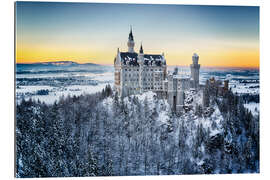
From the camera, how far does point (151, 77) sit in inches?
293

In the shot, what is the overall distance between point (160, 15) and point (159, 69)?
49.3 inches

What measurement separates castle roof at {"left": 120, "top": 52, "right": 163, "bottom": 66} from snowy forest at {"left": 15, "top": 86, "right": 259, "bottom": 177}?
791 millimetres

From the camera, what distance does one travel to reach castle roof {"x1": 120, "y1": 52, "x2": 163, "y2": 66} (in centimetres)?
725

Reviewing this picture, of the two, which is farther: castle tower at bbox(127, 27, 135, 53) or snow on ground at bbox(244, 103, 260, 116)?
snow on ground at bbox(244, 103, 260, 116)

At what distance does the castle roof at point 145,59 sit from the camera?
7254 millimetres

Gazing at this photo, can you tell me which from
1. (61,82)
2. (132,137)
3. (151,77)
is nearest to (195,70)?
(151,77)

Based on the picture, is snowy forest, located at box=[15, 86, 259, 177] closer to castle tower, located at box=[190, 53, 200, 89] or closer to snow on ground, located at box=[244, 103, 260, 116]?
snow on ground, located at box=[244, 103, 260, 116]

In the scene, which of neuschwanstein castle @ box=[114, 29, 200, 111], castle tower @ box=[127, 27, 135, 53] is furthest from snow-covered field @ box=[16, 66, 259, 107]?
castle tower @ box=[127, 27, 135, 53]

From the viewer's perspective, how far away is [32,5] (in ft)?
21.7

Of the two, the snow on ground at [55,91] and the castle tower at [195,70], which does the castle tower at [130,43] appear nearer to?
the snow on ground at [55,91]

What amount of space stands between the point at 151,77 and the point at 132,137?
1.50 m

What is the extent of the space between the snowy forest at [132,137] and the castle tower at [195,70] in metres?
0.51
